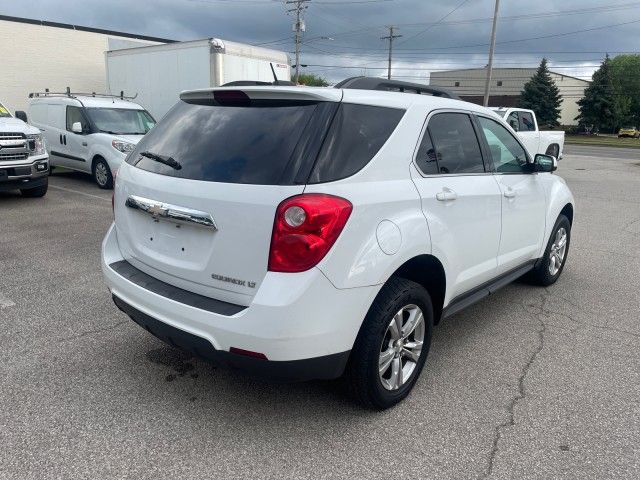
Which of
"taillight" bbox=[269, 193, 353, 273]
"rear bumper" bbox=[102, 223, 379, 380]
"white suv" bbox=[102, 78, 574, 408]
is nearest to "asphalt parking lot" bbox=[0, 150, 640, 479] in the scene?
"white suv" bbox=[102, 78, 574, 408]

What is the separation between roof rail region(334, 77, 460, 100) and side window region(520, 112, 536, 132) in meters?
12.9

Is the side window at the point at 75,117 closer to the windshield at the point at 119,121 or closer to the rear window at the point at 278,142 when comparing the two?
the windshield at the point at 119,121

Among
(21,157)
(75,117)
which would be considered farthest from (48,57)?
(21,157)

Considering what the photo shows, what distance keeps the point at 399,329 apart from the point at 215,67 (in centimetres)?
1180

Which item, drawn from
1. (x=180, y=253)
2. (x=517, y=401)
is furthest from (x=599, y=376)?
(x=180, y=253)

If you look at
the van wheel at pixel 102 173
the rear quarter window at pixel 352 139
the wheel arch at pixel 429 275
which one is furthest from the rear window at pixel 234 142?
the van wheel at pixel 102 173

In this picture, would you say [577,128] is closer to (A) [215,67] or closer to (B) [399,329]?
(A) [215,67]

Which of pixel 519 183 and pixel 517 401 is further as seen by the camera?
pixel 519 183

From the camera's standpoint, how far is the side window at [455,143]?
3.27 m

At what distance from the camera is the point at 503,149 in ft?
13.5

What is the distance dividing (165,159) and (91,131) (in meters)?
9.08

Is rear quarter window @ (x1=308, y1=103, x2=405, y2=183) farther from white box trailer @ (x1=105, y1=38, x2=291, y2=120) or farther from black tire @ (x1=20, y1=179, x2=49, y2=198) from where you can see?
white box trailer @ (x1=105, y1=38, x2=291, y2=120)

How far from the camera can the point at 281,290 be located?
237 centimetres

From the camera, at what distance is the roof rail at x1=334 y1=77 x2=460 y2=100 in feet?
10.7
